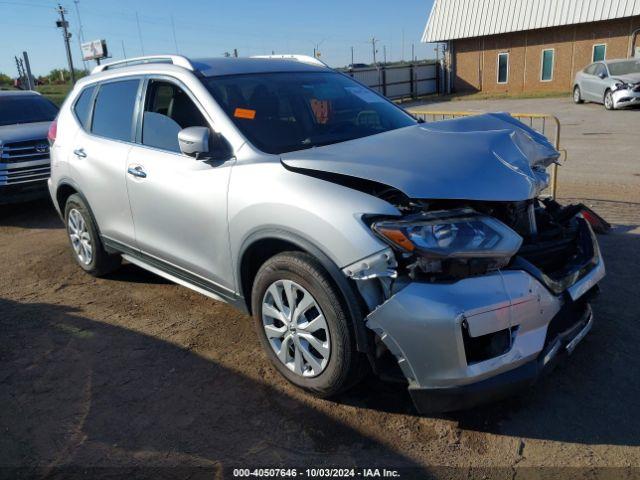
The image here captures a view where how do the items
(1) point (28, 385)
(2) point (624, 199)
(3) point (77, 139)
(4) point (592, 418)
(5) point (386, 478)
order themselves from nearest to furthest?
(5) point (386, 478) < (4) point (592, 418) < (1) point (28, 385) < (3) point (77, 139) < (2) point (624, 199)

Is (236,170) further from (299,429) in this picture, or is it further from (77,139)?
(77,139)

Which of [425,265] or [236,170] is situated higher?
[236,170]

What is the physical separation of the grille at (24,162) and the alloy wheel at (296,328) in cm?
643

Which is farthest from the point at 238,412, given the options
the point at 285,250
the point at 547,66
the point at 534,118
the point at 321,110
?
the point at 547,66

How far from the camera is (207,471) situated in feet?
8.83

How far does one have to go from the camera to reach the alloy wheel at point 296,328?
9.83 ft

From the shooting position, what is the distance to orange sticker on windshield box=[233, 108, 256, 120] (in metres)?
3.60

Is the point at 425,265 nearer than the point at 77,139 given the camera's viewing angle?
Yes

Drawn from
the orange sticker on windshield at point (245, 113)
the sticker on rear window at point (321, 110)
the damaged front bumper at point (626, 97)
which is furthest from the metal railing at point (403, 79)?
the orange sticker on windshield at point (245, 113)

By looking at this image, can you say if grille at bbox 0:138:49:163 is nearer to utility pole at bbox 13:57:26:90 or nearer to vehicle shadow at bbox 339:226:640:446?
vehicle shadow at bbox 339:226:640:446

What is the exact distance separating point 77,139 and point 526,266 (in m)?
4.16

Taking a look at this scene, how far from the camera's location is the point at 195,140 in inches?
130

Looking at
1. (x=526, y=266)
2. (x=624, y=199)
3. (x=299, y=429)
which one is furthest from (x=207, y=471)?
(x=624, y=199)

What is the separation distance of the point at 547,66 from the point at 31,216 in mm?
26489
